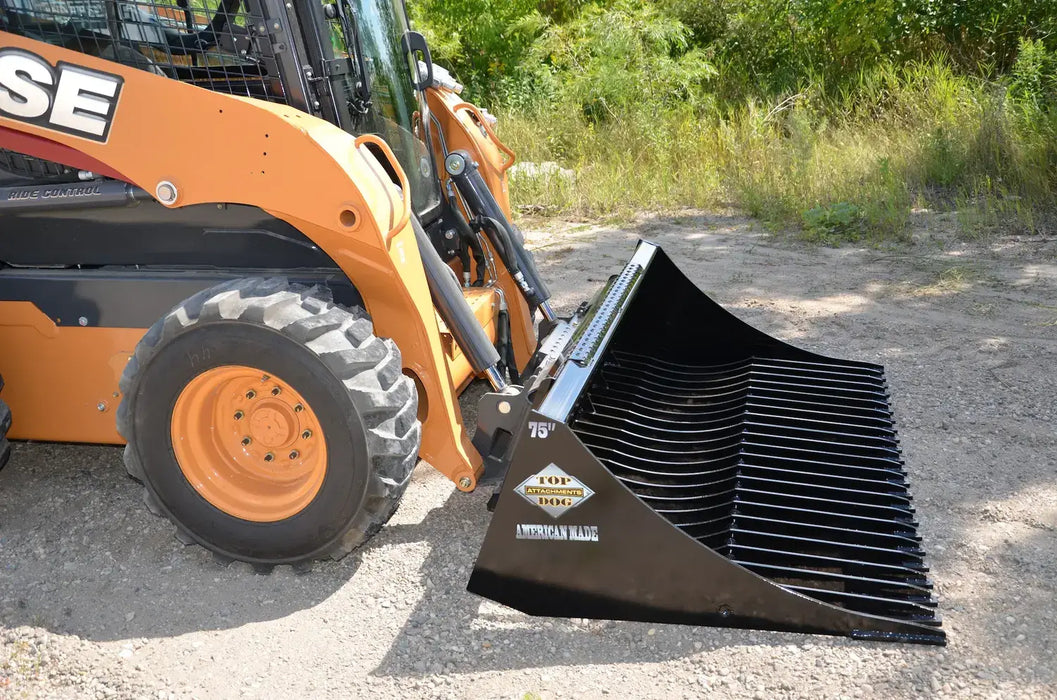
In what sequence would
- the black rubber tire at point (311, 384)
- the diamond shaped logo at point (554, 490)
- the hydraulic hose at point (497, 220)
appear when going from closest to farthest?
1. the diamond shaped logo at point (554, 490)
2. the black rubber tire at point (311, 384)
3. the hydraulic hose at point (497, 220)

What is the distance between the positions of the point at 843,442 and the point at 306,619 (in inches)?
77.3

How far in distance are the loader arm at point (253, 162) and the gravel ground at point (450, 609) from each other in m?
0.79

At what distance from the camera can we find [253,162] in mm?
3002

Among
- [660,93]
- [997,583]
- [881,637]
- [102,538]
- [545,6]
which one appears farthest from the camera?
[545,6]

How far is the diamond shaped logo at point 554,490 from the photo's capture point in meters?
2.80

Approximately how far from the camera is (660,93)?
10.2m

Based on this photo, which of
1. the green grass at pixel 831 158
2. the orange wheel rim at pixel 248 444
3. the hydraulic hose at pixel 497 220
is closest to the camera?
the orange wheel rim at pixel 248 444

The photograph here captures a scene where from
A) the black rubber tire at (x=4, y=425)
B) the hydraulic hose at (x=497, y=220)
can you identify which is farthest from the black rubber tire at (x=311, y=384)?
Result: the hydraulic hose at (x=497, y=220)

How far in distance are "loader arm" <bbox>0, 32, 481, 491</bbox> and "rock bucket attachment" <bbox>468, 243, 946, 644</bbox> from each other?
61 cm

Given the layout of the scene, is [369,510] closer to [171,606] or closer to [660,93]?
[171,606]

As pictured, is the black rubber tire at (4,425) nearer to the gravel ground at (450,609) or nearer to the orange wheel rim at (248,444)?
the gravel ground at (450,609)

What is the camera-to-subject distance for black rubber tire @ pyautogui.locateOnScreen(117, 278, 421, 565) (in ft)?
9.65

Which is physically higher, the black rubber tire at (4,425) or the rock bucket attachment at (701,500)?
the black rubber tire at (4,425)

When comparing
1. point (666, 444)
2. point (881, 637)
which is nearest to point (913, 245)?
point (666, 444)
